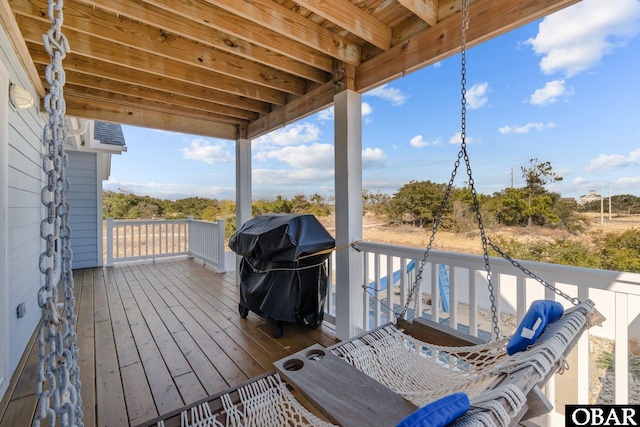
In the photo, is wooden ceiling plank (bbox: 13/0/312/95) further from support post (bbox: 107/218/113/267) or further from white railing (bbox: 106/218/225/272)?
support post (bbox: 107/218/113/267)

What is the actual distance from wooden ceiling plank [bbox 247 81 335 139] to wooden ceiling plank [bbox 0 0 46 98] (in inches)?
91.3

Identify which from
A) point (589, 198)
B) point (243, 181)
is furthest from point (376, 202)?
point (589, 198)

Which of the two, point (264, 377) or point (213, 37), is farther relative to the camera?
point (213, 37)

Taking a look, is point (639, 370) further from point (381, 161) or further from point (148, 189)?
point (148, 189)

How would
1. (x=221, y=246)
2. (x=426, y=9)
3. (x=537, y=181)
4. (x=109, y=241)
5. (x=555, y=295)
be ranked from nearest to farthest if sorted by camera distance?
(x=555, y=295) < (x=426, y=9) < (x=537, y=181) < (x=221, y=246) < (x=109, y=241)

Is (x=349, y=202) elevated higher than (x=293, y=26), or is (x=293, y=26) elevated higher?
(x=293, y=26)

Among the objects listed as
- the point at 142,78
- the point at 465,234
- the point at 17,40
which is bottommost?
the point at 465,234

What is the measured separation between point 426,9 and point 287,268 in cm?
233

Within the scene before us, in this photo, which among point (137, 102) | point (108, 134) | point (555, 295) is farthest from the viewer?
point (108, 134)

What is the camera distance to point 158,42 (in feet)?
7.88

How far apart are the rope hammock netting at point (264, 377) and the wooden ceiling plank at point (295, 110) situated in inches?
61.7

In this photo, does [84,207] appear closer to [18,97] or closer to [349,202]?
[18,97]

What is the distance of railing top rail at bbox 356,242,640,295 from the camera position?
1266 mm

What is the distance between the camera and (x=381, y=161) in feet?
25.3
